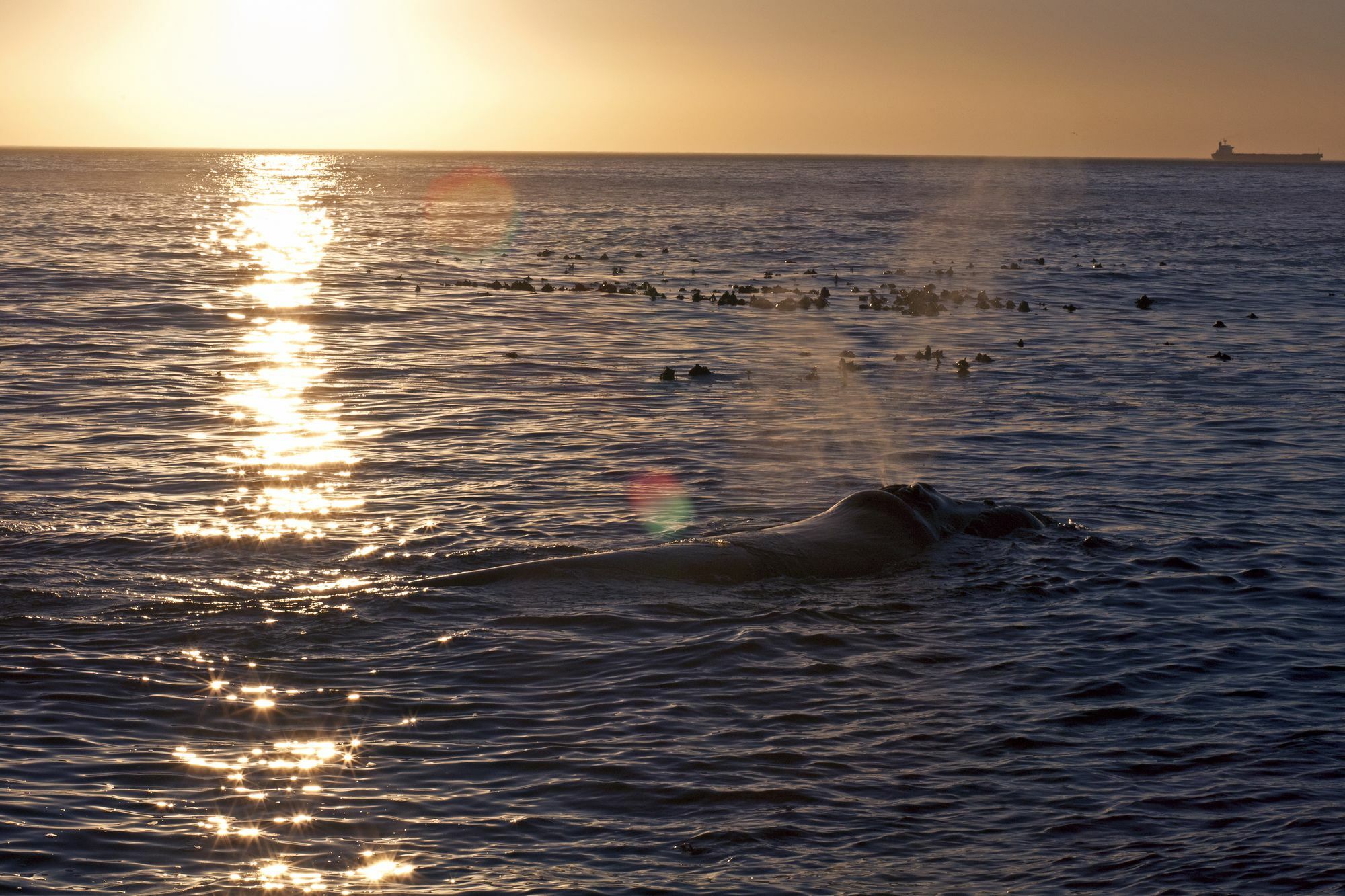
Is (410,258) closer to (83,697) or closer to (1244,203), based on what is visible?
(83,697)

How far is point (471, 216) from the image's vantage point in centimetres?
8762

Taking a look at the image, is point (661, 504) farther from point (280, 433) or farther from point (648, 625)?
point (280, 433)

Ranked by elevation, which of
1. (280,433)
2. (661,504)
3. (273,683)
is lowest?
(273,683)

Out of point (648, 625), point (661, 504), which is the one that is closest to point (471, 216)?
point (661, 504)

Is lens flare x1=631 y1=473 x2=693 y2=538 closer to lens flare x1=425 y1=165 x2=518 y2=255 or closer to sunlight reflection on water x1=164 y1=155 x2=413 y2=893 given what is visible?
sunlight reflection on water x1=164 y1=155 x2=413 y2=893

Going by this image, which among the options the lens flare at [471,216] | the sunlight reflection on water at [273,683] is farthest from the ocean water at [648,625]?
the lens flare at [471,216]

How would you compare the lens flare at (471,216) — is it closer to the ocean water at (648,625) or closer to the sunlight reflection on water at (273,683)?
the sunlight reflection on water at (273,683)

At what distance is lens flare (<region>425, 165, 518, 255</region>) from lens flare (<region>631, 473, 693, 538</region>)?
39479 mm

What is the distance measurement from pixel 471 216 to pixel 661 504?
75791 mm

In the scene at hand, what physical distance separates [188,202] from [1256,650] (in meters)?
102

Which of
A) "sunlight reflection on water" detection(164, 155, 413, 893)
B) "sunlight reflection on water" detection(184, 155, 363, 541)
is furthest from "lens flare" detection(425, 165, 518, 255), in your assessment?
"sunlight reflection on water" detection(164, 155, 413, 893)

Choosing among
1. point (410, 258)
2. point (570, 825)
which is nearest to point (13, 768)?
point (570, 825)

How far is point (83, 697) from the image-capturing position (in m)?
8.88

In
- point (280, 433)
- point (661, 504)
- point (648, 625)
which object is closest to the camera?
point (648, 625)
